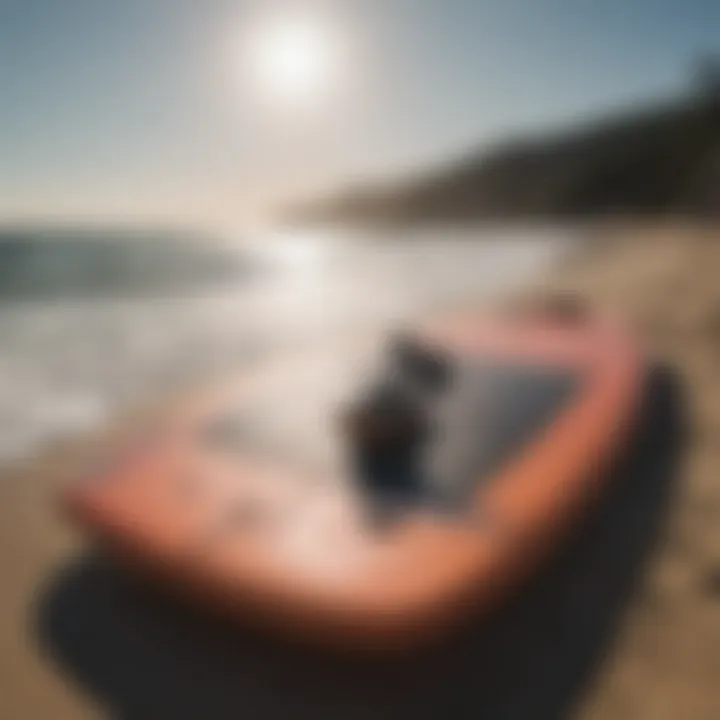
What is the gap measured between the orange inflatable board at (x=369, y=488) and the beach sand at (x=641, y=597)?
20.6 inches

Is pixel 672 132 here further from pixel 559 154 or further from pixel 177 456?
pixel 177 456

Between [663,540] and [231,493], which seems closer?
[231,493]

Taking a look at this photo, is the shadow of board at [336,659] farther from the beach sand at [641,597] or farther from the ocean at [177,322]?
the ocean at [177,322]

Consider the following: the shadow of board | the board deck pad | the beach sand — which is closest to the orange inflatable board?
the board deck pad

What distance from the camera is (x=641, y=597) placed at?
3.37 meters

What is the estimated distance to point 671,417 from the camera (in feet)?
16.5

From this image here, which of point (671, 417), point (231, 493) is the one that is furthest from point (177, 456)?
point (671, 417)

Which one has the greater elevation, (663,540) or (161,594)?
(663,540)

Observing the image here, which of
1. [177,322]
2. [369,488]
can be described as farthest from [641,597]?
[177,322]

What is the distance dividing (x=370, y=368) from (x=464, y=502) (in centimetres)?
128

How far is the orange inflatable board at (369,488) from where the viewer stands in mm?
2777

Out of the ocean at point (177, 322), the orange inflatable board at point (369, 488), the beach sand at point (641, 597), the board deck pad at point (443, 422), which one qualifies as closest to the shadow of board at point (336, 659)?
the beach sand at point (641, 597)

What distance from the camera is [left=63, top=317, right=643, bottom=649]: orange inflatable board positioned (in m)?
2.78

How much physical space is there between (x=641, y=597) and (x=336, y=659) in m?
1.52
